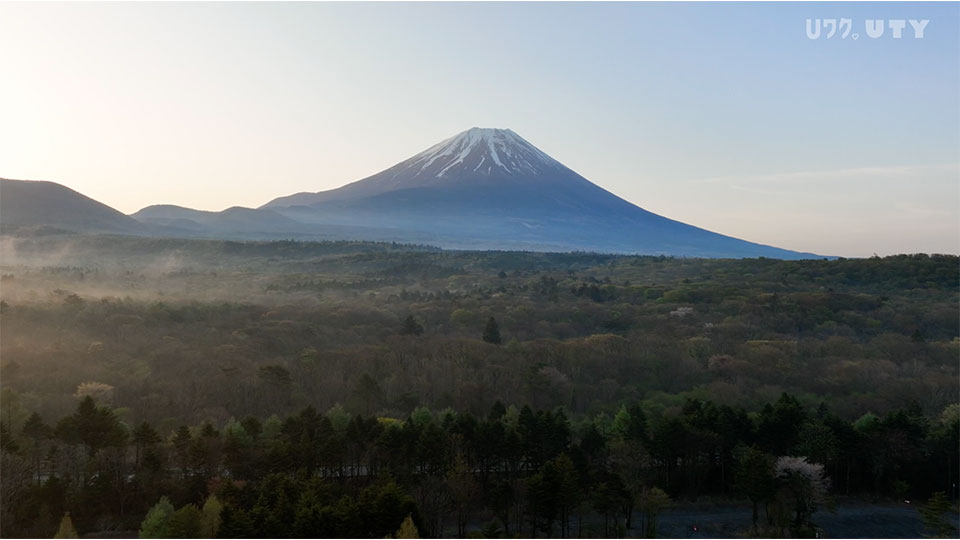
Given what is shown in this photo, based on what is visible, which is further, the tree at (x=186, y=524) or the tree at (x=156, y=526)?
the tree at (x=156, y=526)

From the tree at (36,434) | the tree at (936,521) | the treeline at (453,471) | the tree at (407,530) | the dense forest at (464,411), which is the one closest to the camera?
the tree at (407,530)

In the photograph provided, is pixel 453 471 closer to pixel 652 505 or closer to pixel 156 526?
pixel 652 505

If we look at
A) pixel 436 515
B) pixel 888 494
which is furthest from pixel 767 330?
pixel 436 515

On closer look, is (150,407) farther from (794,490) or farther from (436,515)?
(794,490)

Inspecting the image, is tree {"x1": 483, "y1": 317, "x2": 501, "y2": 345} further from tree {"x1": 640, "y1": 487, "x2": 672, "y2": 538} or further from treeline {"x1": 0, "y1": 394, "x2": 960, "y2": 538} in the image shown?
tree {"x1": 640, "y1": 487, "x2": 672, "y2": 538}

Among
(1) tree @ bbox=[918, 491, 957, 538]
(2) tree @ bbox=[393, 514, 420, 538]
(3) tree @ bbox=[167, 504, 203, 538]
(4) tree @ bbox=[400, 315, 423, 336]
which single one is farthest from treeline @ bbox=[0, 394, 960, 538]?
(4) tree @ bbox=[400, 315, 423, 336]

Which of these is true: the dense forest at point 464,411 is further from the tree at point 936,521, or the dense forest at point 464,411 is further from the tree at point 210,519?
the tree at point 936,521

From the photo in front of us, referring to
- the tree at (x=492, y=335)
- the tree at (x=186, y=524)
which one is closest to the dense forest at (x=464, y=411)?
the tree at (x=186, y=524)
